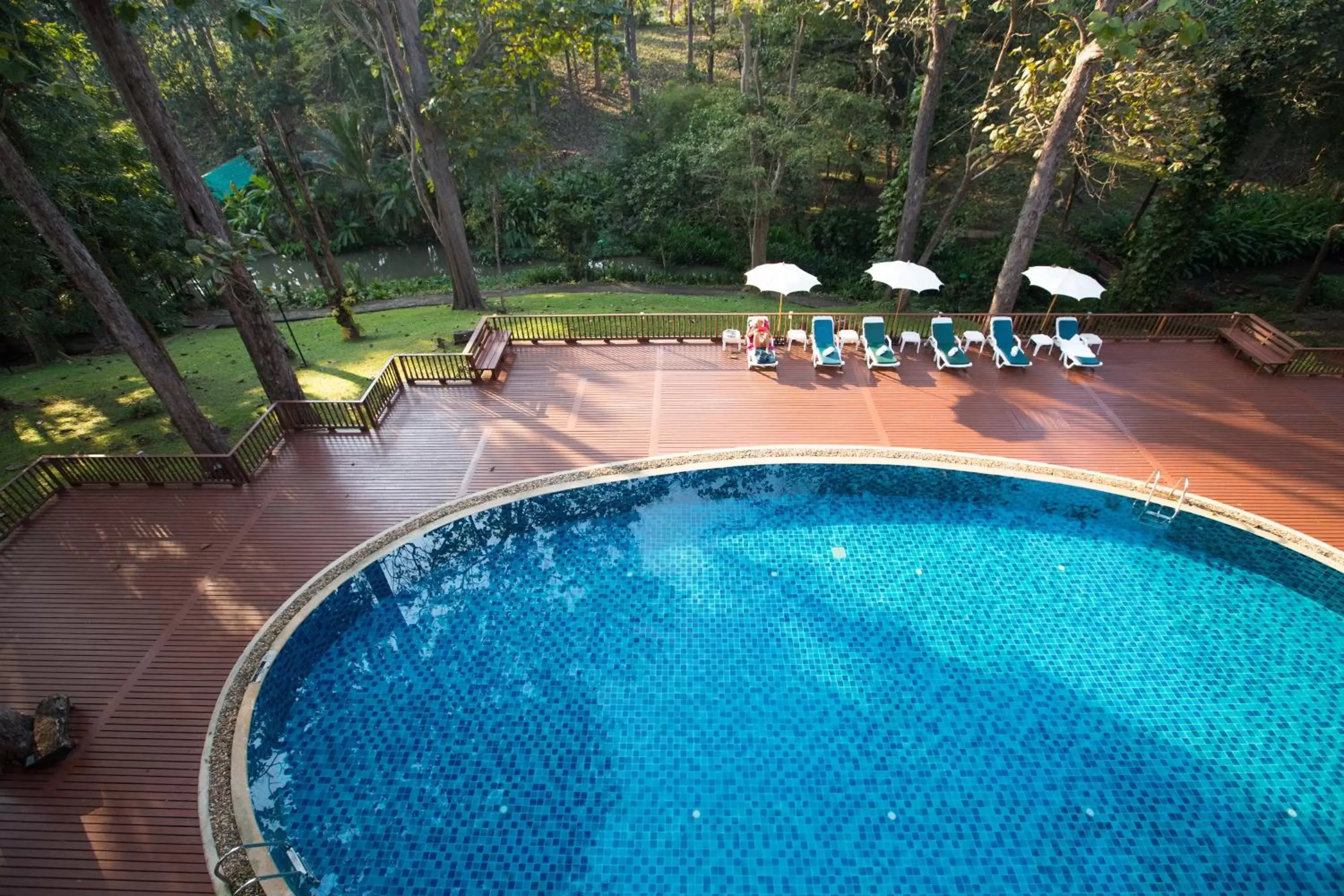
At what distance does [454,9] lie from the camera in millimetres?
19203

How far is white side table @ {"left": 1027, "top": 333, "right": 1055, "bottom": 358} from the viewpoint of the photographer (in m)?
14.6

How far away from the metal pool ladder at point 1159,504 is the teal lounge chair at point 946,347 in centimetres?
457

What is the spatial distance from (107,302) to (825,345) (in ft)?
44.2

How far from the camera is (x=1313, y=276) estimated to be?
19.5 metres

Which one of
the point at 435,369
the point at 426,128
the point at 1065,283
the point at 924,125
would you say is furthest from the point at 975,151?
the point at 426,128

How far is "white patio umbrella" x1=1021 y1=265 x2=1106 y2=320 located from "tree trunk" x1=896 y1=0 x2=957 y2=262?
647 centimetres

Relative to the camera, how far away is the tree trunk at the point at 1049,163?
12789 millimetres

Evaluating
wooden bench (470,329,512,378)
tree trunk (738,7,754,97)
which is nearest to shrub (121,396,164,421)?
wooden bench (470,329,512,378)

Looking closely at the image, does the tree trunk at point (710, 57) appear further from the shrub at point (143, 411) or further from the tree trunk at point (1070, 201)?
the shrub at point (143, 411)

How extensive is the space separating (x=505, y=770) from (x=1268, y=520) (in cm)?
1237

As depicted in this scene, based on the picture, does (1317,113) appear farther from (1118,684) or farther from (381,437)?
(381,437)

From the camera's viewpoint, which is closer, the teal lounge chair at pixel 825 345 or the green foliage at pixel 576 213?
the teal lounge chair at pixel 825 345

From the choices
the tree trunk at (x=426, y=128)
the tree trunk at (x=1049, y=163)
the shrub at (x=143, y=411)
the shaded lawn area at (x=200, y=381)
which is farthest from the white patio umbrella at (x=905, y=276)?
the shrub at (x=143, y=411)

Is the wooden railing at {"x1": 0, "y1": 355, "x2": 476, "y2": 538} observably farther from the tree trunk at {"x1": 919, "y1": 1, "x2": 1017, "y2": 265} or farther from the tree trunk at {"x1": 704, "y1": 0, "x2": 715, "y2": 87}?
the tree trunk at {"x1": 704, "y1": 0, "x2": 715, "y2": 87}
